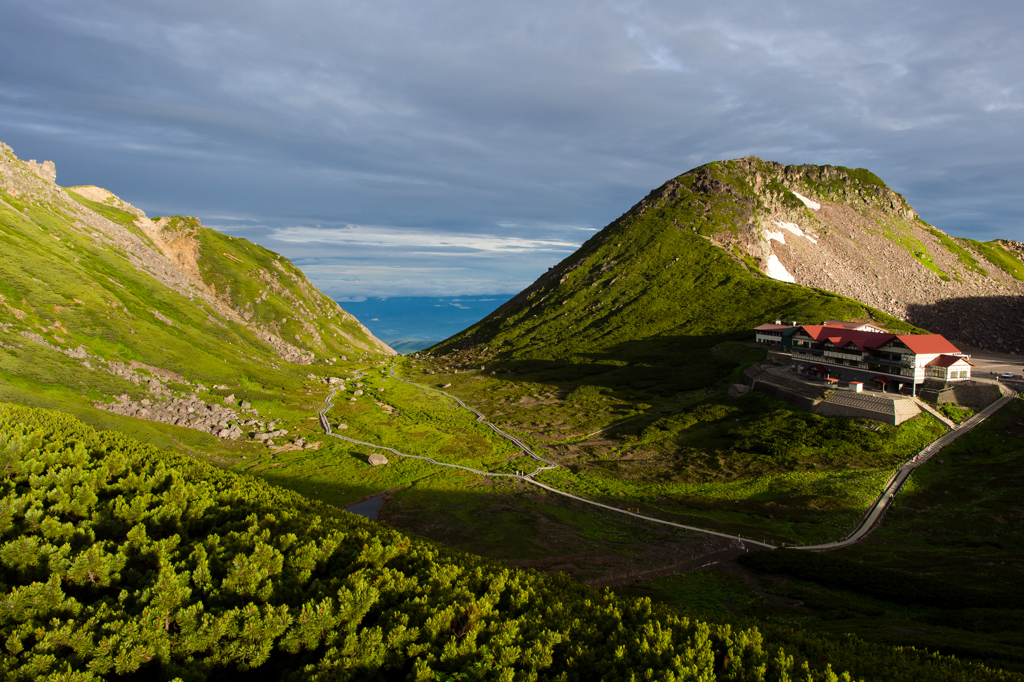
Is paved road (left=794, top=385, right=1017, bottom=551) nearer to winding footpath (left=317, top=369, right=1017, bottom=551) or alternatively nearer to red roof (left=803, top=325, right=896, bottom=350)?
winding footpath (left=317, top=369, right=1017, bottom=551)

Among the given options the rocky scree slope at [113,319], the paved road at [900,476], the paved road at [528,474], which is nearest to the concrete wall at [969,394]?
the paved road at [900,476]

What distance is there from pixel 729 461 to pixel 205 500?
69014mm

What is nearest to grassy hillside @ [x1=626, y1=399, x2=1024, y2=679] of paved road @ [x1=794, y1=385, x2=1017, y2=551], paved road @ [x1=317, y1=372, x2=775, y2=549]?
paved road @ [x1=794, y1=385, x2=1017, y2=551]

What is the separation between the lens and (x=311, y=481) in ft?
235

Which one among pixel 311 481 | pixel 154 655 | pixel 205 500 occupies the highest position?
pixel 205 500

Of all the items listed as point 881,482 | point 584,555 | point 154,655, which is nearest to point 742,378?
point 881,482

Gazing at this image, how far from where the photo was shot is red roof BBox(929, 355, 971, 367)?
73.2 m

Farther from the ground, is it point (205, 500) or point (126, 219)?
point (126, 219)

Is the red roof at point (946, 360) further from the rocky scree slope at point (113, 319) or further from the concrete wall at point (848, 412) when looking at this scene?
the rocky scree slope at point (113, 319)

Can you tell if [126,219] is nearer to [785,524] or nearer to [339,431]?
[339,431]

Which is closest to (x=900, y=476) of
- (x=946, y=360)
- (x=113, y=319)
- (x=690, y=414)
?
(x=946, y=360)

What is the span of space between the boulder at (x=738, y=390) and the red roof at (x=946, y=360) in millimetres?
29826

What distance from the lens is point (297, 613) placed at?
2494cm

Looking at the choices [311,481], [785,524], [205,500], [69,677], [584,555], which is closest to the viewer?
[69,677]
